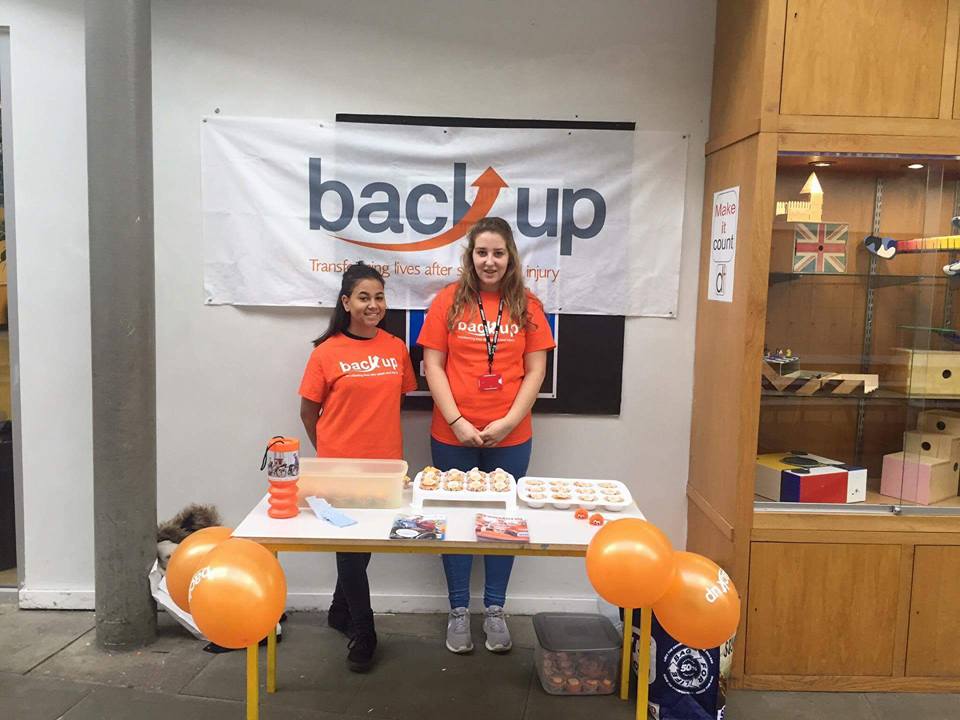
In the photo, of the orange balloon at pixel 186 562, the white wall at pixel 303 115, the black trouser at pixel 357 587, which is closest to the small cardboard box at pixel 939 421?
the white wall at pixel 303 115

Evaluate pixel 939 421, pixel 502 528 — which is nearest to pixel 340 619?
pixel 502 528

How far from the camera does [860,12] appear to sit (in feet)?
8.66

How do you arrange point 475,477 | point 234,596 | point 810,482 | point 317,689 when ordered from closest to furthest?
point 234,596 < point 475,477 < point 317,689 < point 810,482

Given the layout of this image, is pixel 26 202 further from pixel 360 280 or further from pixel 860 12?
pixel 860 12

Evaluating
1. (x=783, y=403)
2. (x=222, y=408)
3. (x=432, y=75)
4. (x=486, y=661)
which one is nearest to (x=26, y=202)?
(x=222, y=408)

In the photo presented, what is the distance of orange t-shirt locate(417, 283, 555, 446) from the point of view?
9.66ft

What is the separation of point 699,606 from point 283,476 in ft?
4.22

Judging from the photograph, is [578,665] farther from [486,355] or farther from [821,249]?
[821,249]

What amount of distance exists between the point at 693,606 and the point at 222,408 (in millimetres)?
2266

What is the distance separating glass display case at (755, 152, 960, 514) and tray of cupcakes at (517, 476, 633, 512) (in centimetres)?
77

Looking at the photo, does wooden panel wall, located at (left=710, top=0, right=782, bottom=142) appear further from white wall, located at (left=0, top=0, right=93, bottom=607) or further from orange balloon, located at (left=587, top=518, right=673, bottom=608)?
white wall, located at (left=0, top=0, right=93, bottom=607)

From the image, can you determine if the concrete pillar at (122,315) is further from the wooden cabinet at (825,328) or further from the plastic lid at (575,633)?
the wooden cabinet at (825,328)

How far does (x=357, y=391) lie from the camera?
2859 mm

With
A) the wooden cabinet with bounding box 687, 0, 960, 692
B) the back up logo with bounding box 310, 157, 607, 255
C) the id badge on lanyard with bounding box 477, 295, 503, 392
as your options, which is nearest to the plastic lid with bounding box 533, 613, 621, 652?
the wooden cabinet with bounding box 687, 0, 960, 692
